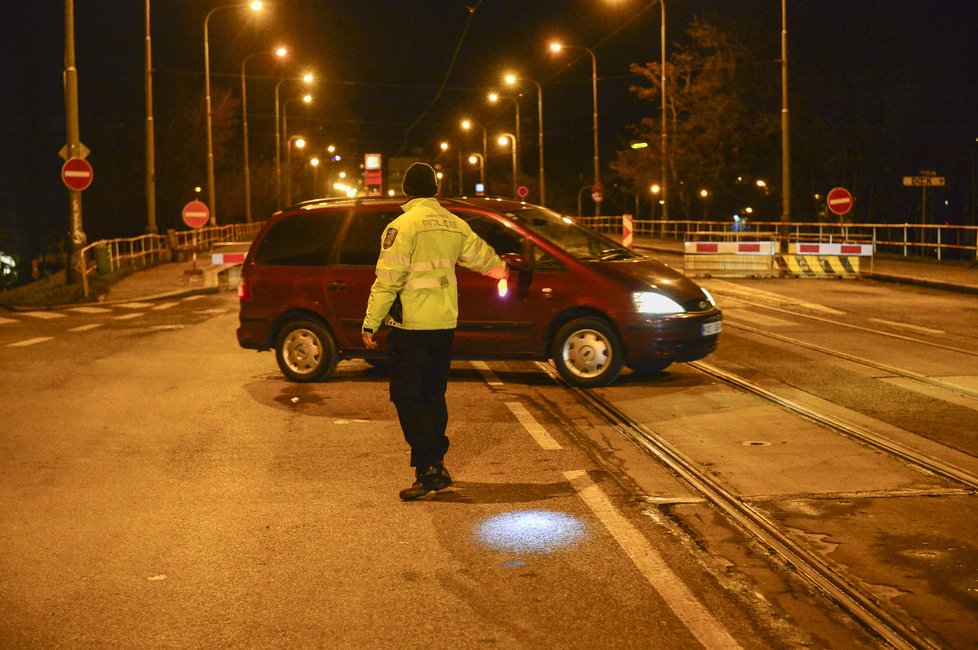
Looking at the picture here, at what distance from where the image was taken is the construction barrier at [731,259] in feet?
96.0

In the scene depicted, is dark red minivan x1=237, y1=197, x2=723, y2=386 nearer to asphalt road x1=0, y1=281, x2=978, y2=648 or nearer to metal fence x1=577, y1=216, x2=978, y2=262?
asphalt road x1=0, y1=281, x2=978, y2=648

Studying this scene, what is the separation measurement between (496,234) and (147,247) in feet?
Result: 110

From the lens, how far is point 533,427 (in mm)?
9578

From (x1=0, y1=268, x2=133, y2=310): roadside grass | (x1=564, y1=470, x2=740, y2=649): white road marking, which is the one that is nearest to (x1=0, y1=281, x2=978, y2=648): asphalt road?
(x1=564, y1=470, x2=740, y2=649): white road marking

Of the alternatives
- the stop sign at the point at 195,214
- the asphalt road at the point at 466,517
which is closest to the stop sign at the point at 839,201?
the stop sign at the point at 195,214

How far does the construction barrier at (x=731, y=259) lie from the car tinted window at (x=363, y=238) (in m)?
17.9

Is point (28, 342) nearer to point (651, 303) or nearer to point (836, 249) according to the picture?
point (651, 303)

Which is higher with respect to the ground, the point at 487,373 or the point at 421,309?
the point at 421,309

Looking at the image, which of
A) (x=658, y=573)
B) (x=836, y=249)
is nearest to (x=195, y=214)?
(x=836, y=249)

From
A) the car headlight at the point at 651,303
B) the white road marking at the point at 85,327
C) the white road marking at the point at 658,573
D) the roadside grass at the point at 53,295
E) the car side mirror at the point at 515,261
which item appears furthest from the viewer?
the roadside grass at the point at 53,295

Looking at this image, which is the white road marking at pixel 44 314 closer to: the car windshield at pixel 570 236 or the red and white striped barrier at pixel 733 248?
the car windshield at pixel 570 236

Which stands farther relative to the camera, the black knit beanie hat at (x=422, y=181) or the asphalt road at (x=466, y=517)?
the black knit beanie hat at (x=422, y=181)

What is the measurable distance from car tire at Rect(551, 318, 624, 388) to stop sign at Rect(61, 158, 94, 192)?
16.2m

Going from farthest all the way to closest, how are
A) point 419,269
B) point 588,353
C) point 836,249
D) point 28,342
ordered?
point 836,249 < point 28,342 < point 588,353 < point 419,269
